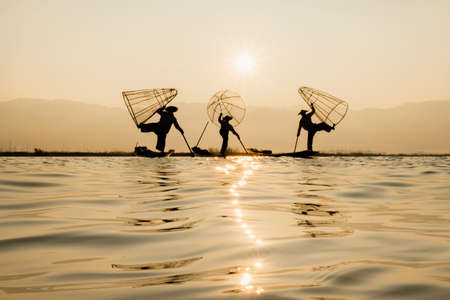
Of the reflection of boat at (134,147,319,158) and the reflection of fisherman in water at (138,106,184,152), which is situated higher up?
the reflection of fisherman in water at (138,106,184,152)

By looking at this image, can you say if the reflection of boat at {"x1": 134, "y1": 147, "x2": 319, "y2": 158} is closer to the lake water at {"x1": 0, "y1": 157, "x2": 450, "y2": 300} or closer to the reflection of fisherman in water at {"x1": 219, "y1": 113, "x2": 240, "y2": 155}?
the reflection of fisherman in water at {"x1": 219, "y1": 113, "x2": 240, "y2": 155}

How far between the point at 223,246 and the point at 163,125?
17946 millimetres

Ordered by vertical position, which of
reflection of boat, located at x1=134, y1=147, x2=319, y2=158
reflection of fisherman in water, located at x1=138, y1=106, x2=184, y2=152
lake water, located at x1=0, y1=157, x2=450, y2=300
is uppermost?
reflection of fisherman in water, located at x1=138, y1=106, x2=184, y2=152

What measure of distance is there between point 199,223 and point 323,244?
1477mm

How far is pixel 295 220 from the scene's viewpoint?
478 centimetres

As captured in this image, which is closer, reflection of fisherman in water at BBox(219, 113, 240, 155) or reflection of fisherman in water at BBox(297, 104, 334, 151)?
reflection of fisherman in water at BBox(219, 113, 240, 155)

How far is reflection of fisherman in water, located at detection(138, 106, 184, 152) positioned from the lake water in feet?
46.1

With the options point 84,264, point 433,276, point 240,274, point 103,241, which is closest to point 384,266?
point 433,276

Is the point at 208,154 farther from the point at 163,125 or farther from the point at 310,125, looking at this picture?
the point at 310,125

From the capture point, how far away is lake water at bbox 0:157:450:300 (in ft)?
8.02

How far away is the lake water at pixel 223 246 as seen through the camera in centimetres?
244

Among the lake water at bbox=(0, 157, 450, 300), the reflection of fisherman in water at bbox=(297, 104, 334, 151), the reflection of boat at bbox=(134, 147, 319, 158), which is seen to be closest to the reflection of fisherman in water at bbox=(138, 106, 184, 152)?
Result: the reflection of boat at bbox=(134, 147, 319, 158)

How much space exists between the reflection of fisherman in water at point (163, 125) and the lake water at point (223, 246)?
14.0 m

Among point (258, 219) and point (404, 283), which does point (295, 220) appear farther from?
point (404, 283)
